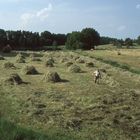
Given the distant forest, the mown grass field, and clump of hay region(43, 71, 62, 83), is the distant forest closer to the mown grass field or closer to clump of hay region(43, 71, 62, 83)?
clump of hay region(43, 71, 62, 83)

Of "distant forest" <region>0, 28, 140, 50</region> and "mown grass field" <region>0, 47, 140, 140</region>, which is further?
"distant forest" <region>0, 28, 140, 50</region>

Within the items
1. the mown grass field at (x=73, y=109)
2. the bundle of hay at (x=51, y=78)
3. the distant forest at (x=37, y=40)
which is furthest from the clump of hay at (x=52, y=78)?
the distant forest at (x=37, y=40)

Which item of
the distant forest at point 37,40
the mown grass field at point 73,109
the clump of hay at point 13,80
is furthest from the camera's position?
the distant forest at point 37,40

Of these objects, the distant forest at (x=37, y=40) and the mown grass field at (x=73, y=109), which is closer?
the mown grass field at (x=73, y=109)

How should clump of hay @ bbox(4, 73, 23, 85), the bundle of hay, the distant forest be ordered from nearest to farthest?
clump of hay @ bbox(4, 73, 23, 85) < the bundle of hay < the distant forest

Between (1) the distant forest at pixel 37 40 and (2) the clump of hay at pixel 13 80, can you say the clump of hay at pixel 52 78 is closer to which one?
(2) the clump of hay at pixel 13 80

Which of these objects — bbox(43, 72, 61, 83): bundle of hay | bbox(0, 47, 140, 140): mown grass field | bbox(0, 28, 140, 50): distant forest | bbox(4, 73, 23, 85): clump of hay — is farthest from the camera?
bbox(0, 28, 140, 50): distant forest

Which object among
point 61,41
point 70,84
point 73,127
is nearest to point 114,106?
point 73,127

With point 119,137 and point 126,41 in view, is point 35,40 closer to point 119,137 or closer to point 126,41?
point 126,41

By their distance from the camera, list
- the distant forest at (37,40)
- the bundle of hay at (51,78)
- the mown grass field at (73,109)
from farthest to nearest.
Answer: the distant forest at (37,40) → the bundle of hay at (51,78) → the mown grass field at (73,109)

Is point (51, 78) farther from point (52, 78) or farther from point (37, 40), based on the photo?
point (37, 40)

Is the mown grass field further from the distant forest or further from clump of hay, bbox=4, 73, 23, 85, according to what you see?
the distant forest

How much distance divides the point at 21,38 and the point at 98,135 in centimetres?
10216

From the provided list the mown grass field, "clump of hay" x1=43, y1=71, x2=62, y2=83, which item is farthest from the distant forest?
the mown grass field
